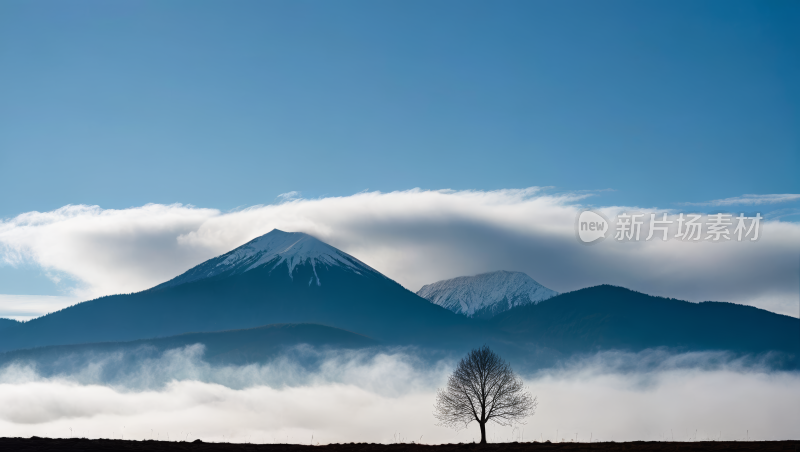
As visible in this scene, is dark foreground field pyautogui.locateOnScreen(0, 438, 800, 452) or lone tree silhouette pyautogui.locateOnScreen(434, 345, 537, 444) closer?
dark foreground field pyautogui.locateOnScreen(0, 438, 800, 452)

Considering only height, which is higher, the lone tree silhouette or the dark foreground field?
the lone tree silhouette

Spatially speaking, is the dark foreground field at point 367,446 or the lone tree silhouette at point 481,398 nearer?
the dark foreground field at point 367,446

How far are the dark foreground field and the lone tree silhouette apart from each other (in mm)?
24232

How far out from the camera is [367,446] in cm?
4931

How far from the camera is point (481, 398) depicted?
75.0 meters

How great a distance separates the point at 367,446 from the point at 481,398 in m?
28.1

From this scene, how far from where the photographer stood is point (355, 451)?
45.8 meters

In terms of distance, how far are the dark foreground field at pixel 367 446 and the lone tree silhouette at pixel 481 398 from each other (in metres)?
24.2

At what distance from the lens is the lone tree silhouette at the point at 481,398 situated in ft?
244

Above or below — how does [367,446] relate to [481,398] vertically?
below

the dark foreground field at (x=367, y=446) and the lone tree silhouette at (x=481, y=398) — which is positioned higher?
the lone tree silhouette at (x=481, y=398)

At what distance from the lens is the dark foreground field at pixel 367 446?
43.6 metres

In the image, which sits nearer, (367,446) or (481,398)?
(367,446)

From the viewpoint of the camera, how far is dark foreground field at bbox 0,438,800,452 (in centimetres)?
4362
